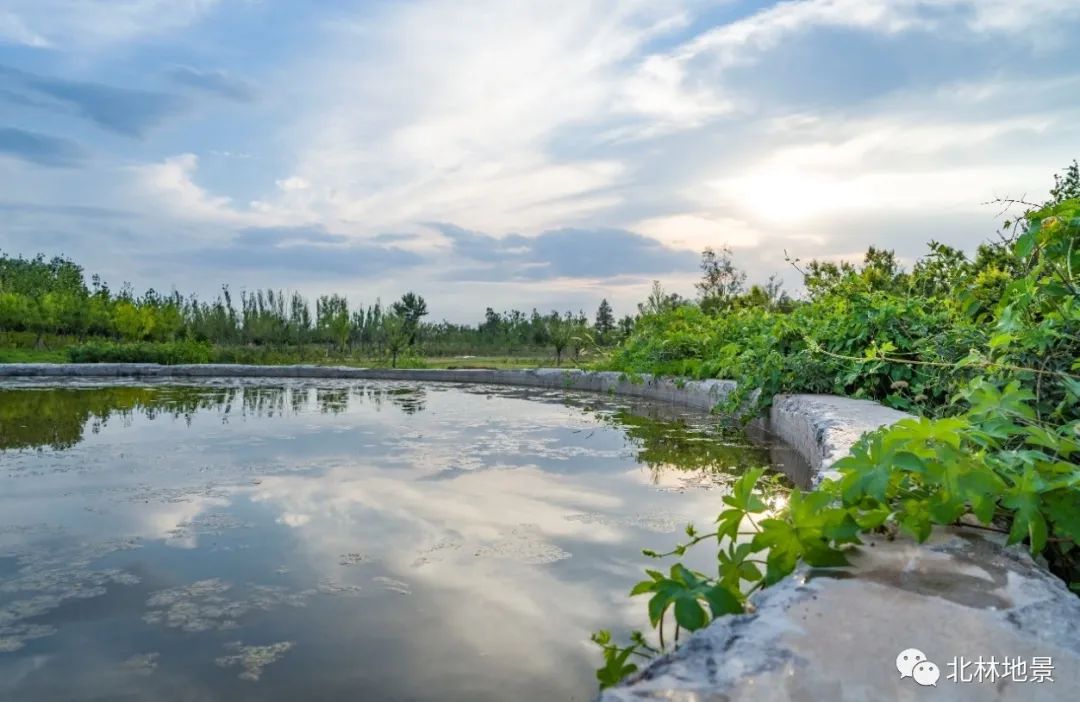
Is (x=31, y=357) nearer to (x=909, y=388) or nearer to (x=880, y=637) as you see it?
(x=909, y=388)

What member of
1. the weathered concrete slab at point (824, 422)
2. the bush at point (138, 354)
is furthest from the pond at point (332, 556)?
the bush at point (138, 354)

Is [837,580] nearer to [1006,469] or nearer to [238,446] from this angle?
[1006,469]

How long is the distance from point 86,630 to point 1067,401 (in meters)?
3.33

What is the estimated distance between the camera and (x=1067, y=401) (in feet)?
7.91

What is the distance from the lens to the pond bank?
3.93 ft

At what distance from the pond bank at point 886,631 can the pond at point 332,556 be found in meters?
0.73

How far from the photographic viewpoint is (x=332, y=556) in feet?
10.0

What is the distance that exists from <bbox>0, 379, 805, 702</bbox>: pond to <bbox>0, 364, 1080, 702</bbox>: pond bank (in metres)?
0.73

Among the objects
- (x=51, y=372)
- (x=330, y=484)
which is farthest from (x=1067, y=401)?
(x=51, y=372)

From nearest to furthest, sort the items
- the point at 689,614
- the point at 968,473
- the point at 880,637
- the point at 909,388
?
1. the point at 880,637
2. the point at 689,614
3. the point at 968,473
4. the point at 909,388

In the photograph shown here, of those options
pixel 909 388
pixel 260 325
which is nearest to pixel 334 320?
pixel 260 325

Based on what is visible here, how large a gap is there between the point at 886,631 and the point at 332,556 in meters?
2.32

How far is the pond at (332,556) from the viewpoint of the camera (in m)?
2.04

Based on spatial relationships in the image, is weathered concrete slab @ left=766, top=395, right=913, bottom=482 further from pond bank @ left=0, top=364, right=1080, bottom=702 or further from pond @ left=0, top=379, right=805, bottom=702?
pond bank @ left=0, top=364, right=1080, bottom=702
